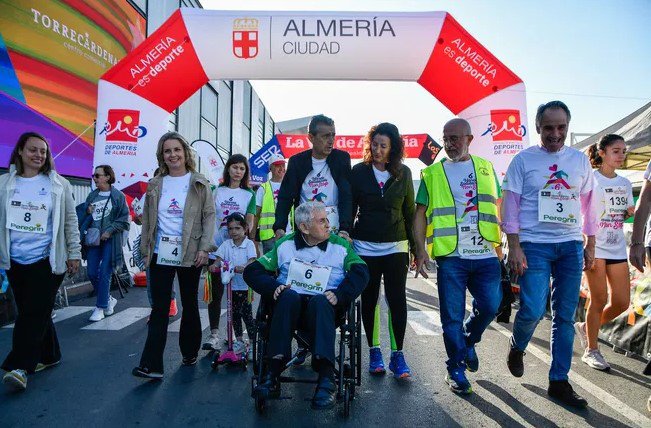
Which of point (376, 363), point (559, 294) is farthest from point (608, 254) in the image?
point (376, 363)

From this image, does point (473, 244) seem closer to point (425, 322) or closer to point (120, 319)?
point (425, 322)

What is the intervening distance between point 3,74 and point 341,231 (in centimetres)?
642

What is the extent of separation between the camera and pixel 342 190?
3.84 m

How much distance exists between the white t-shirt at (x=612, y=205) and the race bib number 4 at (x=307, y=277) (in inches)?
98.7

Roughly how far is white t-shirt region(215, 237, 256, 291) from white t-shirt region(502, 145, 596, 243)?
7.46 ft

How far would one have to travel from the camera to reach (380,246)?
149 inches

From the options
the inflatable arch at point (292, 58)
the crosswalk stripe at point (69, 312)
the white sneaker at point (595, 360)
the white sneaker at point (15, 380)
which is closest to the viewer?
the white sneaker at point (15, 380)

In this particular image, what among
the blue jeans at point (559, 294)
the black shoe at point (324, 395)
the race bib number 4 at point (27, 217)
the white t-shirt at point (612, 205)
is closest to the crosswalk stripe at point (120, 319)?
the race bib number 4 at point (27, 217)

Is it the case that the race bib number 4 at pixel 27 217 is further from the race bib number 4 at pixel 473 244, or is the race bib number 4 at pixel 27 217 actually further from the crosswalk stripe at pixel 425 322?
the crosswalk stripe at pixel 425 322

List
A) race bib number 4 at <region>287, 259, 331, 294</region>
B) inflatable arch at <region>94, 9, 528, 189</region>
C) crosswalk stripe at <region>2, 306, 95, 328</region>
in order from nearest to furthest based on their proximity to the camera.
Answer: race bib number 4 at <region>287, 259, 331, 294</region> → crosswalk stripe at <region>2, 306, 95, 328</region> → inflatable arch at <region>94, 9, 528, 189</region>

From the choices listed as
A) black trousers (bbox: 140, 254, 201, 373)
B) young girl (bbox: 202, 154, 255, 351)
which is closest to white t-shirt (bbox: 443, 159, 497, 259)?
black trousers (bbox: 140, 254, 201, 373)

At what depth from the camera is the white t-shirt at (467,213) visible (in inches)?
136

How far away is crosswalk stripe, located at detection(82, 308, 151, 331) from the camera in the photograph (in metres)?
5.55

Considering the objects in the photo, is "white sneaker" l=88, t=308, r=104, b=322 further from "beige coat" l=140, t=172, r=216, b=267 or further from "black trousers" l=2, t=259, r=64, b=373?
"beige coat" l=140, t=172, r=216, b=267
